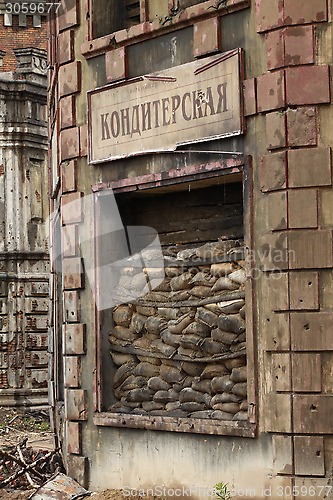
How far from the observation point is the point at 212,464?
10.3 metres

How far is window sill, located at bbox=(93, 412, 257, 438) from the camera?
10.0 metres

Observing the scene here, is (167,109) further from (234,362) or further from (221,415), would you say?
(221,415)

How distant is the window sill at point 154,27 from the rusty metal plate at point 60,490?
15.5 ft

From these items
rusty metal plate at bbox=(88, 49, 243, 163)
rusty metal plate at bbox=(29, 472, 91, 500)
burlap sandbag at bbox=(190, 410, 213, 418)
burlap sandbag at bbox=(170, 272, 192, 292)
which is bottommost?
rusty metal plate at bbox=(29, 472, 91, 500)

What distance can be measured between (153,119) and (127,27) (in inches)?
63.3

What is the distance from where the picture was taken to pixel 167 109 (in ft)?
36.0

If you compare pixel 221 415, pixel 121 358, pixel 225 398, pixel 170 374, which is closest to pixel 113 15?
pixel 121 358

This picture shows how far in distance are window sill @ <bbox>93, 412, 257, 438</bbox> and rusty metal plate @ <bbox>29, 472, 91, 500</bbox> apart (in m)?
0.72

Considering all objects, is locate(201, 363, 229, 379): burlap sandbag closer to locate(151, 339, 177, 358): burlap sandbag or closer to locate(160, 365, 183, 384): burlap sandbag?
locate(160, 365, 183, 384): burlap sandbag

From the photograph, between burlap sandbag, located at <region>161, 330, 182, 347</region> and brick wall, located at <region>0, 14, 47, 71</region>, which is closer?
burlap sandbag, located at <region>161, 330, 182, 347</region>

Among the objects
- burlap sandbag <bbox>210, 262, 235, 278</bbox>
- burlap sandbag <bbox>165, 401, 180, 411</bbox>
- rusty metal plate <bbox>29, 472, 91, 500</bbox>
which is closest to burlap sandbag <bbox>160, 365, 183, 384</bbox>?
burlap sandbag <bbox>165, 401, 180, 411</bbox>

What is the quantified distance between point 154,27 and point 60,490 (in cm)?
502

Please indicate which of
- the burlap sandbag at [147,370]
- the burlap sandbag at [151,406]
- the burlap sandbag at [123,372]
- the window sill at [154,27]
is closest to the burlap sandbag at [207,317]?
the burlap sandbag at [147,370]

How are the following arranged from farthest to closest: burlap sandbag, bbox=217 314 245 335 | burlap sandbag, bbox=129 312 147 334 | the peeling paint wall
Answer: the peeling paint wall, burlap sandbag, bbox=129 312 147 334, burlap sandbag, bbox=217 314 245 335
